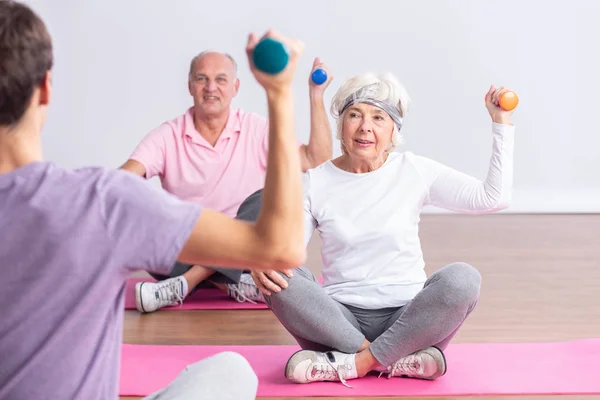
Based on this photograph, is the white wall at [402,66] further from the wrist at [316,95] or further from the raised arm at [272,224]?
the raised arm at [272,224]

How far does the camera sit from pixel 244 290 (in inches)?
149

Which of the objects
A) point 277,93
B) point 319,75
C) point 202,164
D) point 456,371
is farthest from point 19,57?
point 202,164

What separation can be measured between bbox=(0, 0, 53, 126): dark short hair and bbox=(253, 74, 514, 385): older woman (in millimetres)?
1405

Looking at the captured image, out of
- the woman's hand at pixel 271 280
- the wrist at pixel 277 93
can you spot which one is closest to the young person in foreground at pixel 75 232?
the wrist at pixel 277 93

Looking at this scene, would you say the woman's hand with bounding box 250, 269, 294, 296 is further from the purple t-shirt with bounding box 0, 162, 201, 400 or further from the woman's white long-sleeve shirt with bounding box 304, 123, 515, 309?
the purple t-shirt with bounding box 0, 162, 201, 400

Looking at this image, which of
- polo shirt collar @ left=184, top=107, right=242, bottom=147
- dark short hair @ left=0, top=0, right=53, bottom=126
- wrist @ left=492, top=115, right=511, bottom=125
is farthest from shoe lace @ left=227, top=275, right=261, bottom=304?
dark short hair @ left=0, top=0, right=53, bottom=126

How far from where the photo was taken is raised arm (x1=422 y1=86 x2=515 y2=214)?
2.71 meters

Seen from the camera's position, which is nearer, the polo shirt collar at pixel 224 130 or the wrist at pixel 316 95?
the wrist at pixel 316 95

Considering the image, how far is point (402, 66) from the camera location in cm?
654

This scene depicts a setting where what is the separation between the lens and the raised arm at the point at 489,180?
2.71 meters

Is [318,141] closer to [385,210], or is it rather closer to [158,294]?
[158,294]

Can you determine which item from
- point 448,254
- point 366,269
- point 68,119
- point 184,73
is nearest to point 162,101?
point 184,73

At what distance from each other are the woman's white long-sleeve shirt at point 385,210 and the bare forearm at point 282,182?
4.69 ft

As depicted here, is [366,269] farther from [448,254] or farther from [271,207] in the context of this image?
[448,254]
